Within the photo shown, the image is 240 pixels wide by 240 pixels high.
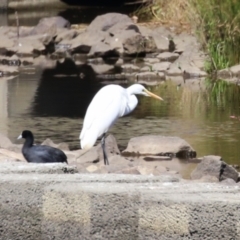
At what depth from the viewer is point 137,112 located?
12.3m

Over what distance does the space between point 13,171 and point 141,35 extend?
17115mm

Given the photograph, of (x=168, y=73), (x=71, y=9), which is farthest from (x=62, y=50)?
(x=71, y=9)

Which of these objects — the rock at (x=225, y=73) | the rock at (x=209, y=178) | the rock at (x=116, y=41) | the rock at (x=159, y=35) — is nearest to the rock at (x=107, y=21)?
the rock at (x=116, y=41)

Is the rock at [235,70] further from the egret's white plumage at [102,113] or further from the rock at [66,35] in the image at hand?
the rock at [66,35]

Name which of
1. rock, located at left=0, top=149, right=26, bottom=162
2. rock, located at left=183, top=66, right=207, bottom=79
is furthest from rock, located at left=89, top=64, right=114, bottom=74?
rock, located at left=0, top=149, right=26, bottom=162

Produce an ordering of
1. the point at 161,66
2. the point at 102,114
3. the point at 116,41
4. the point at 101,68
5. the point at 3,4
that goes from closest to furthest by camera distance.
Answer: the point at 102,114
the point at 161,66
the point at 101,68
the point at 116,41
the point at 3,4

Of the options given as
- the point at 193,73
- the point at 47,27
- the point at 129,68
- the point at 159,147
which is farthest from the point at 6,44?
the point at 159,147

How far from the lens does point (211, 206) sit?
12.5 ft

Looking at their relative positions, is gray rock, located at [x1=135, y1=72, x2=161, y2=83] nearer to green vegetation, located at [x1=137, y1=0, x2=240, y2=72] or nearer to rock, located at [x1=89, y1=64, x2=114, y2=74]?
green vegetation, located at [x1=137, y1=0, x2=240, y2=72]

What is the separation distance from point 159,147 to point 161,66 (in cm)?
879

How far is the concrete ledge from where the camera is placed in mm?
3842

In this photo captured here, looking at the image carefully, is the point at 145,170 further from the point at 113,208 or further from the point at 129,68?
the point at 129,68

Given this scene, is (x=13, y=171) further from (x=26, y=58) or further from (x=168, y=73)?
(x=26, y=58)

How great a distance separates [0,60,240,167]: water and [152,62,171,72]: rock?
139 centimetres
